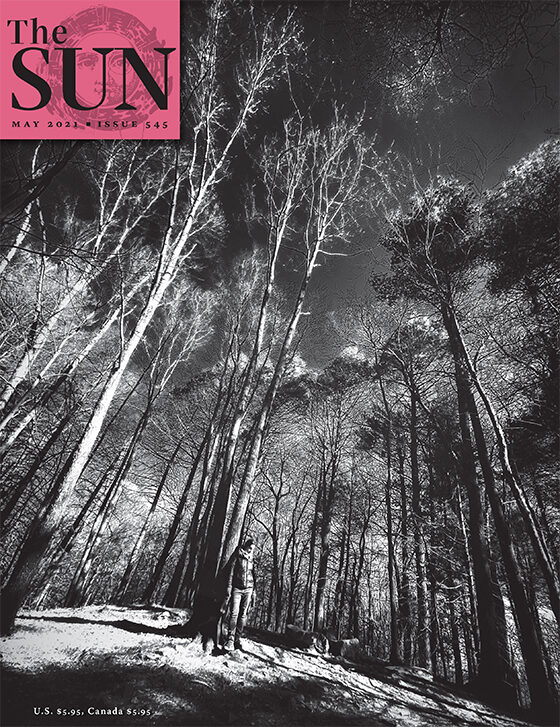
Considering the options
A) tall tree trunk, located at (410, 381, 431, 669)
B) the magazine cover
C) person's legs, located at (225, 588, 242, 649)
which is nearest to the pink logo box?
the magazine cover

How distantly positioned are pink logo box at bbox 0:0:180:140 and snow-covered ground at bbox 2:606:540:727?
4.58 meters

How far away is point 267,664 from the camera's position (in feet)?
13.2

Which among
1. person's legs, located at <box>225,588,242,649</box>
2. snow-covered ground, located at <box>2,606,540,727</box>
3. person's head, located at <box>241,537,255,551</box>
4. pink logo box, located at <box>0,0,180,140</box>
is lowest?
snow-covered ground, located at <box>2,606,540,727</box>

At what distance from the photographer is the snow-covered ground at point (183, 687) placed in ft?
7.40

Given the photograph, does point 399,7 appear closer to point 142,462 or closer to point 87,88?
point 87,88

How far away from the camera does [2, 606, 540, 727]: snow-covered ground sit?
7.40ft

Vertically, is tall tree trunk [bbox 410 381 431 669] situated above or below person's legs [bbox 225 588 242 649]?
above

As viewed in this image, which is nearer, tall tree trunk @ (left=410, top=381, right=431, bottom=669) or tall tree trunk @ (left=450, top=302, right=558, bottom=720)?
tall tree trunk @ (left=450, top=302, right=558, bottom=720)

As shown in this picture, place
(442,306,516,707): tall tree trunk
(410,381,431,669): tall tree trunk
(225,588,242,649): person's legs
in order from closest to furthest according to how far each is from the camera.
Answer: (225,588,242,649): person's legs
(442,306,516,707): tall tree trunk
(410,381,431,669): tall tree trunk

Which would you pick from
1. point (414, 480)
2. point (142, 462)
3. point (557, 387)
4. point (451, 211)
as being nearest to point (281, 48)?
point (451, 211)

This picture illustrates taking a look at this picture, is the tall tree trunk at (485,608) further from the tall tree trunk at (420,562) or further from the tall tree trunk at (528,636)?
the tall tree trunk at (420,562)

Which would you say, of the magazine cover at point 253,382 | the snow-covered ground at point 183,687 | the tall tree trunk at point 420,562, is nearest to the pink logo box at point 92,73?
the magazine cover at point 253,382

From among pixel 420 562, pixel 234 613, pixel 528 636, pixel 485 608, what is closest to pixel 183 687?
pixel 234 613

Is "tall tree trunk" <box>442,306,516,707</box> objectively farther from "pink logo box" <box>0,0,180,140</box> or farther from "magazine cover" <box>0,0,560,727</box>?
"pink logo box" <box>0,0,180,140</box>
